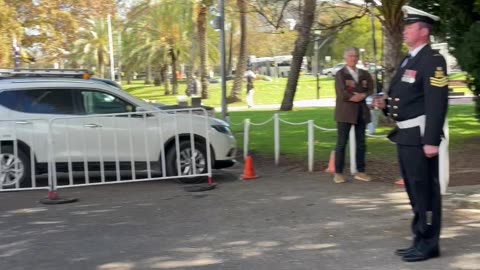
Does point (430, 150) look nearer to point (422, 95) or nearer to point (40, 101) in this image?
point (422, 95)

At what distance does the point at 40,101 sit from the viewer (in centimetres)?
1034

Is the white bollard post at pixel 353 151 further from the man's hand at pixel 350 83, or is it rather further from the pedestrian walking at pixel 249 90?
the pedestrian walking at pixel 249 90

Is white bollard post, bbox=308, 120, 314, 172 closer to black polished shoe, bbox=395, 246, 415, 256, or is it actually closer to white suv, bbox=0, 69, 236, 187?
white suv, bbox=0, 69, 236, 187

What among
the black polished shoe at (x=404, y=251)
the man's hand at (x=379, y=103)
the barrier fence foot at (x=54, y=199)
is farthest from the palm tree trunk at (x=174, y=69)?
the black polished shoe at (x=404, y=251)

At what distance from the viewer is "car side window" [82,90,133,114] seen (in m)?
10.4

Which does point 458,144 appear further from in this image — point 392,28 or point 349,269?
point 349,269

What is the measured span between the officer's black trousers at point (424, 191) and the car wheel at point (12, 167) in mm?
6679

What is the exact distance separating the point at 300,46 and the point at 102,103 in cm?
1429

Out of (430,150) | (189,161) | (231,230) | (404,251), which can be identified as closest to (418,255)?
(404,251)

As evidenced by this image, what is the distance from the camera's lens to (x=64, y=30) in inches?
1174

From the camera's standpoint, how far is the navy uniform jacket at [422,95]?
5.05 meters

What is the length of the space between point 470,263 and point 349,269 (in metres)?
1.03

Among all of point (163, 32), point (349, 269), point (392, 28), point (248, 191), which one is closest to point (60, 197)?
point (248, 191)

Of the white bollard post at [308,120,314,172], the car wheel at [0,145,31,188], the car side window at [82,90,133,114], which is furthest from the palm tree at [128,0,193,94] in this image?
the car wheel at [0,145,31,188]
